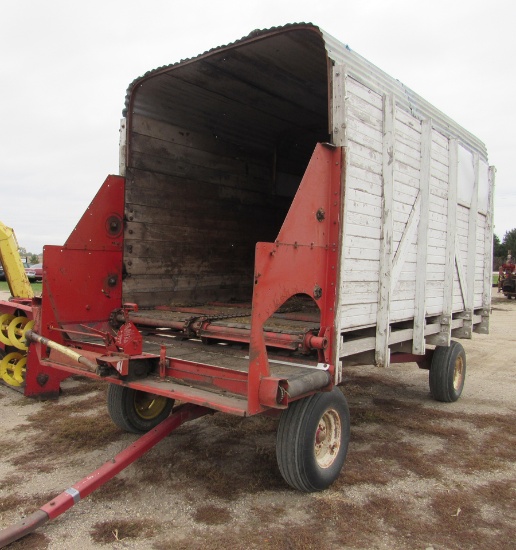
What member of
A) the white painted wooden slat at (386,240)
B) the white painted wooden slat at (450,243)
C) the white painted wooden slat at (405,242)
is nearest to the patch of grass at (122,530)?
the white painted wooden slat at (386,240)

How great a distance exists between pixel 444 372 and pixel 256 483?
332cm

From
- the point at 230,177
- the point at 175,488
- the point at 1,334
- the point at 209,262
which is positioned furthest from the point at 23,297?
the point at 175,488

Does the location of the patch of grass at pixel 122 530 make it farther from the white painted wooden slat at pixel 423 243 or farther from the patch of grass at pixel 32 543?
the white painted wooden slat at pixel 423 243

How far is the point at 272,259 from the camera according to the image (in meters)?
3.51

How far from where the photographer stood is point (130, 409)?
5.05 m

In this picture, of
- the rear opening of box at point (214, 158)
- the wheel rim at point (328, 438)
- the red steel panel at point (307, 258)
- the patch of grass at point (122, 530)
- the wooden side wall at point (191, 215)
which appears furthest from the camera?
the wooden side wall at point (191, 215)

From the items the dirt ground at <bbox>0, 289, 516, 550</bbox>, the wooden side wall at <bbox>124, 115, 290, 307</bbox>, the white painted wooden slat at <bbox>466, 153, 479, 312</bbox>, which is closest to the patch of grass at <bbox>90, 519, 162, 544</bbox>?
the dirt ground at <bbox>0, 289, 516, 550</bbox>

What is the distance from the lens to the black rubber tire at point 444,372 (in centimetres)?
643

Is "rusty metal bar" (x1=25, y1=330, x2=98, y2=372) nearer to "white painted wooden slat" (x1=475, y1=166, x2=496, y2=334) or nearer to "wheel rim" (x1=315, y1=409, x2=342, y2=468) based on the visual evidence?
"wheel rim" (x1=315, y1=409, x2=342, y2=468)

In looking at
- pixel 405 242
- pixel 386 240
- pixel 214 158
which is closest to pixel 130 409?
pixel 386 240

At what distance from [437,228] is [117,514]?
13.1 ft

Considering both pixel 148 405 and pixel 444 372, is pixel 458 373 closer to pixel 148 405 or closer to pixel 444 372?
pixel 444 372

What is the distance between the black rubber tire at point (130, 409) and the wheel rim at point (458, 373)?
12.4ft

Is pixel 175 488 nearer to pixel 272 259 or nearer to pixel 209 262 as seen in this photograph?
pixel 272 259
